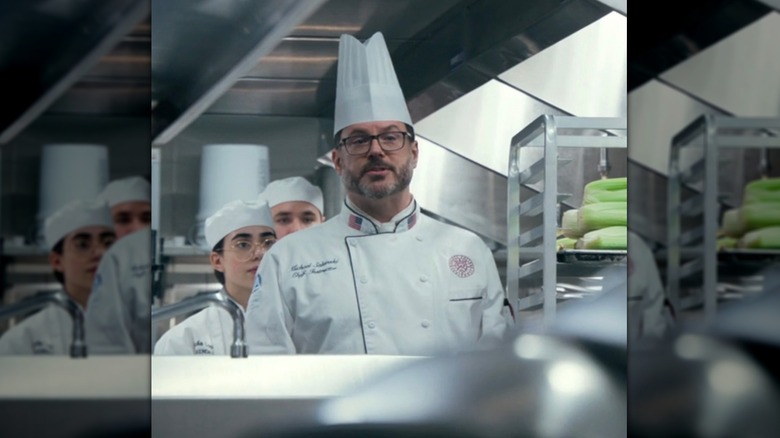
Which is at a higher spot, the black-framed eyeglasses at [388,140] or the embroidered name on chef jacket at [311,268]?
the black-framed eyeglasses at [388,140]

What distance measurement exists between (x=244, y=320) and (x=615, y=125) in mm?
1351

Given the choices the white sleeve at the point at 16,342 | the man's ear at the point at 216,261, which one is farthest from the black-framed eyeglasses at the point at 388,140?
the white sleeve at the point at 16,342

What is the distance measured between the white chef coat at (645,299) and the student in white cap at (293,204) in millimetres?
1056

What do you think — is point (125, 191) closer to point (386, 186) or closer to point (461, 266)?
point (386, 186)

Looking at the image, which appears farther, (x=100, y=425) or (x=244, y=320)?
(x=100, y=425)

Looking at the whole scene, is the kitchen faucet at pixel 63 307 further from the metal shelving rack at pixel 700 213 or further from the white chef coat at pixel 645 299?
the metal shelving rack at pixel 700 213

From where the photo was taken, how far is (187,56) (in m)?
3.69

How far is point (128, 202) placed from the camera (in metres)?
3.77

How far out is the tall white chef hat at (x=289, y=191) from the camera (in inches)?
146

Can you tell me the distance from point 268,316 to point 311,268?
204 mm

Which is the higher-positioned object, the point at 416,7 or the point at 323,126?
the point at 416,7

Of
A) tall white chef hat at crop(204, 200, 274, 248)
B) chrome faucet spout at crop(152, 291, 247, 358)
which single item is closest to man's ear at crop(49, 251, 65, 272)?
chrome faucet spout at crop(152, 291, 247, 358)

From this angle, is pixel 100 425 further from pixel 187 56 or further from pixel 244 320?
pixel 187 56

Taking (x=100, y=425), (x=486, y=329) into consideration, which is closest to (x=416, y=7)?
(x=486, y=329)
